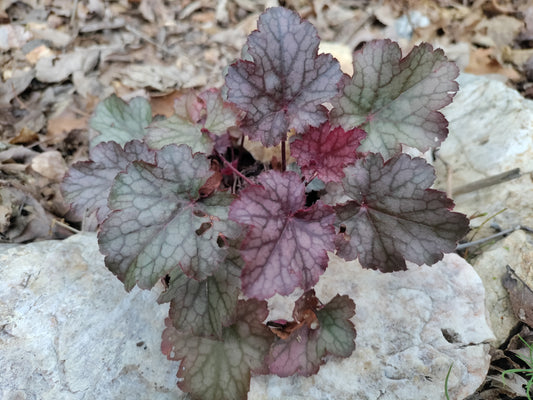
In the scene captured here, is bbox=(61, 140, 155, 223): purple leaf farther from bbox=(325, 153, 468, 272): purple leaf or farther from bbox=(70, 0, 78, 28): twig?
bbox=(70, 0, 78, 28): twig

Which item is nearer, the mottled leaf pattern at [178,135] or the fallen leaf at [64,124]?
the mottled leaf pattern at [178,135]

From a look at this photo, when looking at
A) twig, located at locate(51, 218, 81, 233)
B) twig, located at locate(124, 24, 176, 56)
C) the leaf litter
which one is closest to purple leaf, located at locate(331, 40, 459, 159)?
twig, located at locate(51, 218, 81, 233)

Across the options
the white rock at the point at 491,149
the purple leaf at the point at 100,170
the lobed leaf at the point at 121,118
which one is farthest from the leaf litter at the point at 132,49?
the white rock at the point at 491,149

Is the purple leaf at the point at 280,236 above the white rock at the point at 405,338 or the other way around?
above

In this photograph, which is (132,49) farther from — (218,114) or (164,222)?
(164,222)

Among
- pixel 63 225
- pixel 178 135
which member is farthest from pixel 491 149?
pixel 63 225

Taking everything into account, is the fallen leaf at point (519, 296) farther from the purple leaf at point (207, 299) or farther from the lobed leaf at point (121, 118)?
the lobed leaf at point (121, 118)

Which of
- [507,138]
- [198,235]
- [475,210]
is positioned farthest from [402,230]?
[507,138]
